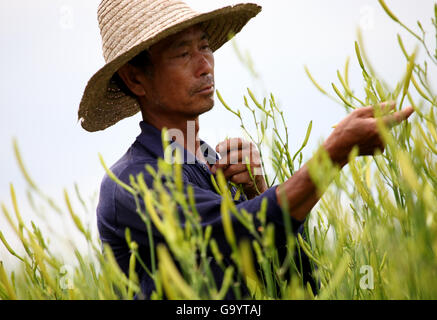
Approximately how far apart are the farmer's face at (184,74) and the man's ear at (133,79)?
6 centimetres

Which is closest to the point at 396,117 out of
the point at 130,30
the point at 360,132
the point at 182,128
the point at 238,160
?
the point at 360,132

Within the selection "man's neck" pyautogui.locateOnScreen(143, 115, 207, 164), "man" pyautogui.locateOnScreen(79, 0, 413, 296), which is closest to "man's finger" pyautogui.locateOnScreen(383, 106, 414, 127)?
"man" pyautogui.locateOnScreen(79, 0, 413, 296)

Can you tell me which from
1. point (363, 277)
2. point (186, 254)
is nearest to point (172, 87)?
point (363, 277)

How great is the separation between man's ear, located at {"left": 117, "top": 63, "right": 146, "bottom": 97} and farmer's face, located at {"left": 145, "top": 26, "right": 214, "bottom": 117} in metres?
0.06

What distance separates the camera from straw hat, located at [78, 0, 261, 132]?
177cm

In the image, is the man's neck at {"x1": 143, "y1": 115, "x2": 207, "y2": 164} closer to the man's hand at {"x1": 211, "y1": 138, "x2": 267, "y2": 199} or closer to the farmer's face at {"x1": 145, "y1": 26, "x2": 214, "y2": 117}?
the farmer's face at {"x1": 145, "y1": 26, "x2": 214, "y2": 117}

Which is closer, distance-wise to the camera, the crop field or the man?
the crop field

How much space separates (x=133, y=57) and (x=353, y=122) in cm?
93

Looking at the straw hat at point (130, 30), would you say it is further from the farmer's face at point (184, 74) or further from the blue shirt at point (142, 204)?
the blue shirt at point (142, 204)

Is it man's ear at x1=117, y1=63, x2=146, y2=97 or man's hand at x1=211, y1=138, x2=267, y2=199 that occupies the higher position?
man's ear at x1=117, y1=63, x2=146, y2=97

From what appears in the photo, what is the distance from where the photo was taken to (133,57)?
191 cm

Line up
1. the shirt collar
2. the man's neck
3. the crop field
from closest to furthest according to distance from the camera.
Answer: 1. the crop field
2. the shirt collar
3. the man's neck

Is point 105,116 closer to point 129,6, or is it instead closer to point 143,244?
point 129,6
